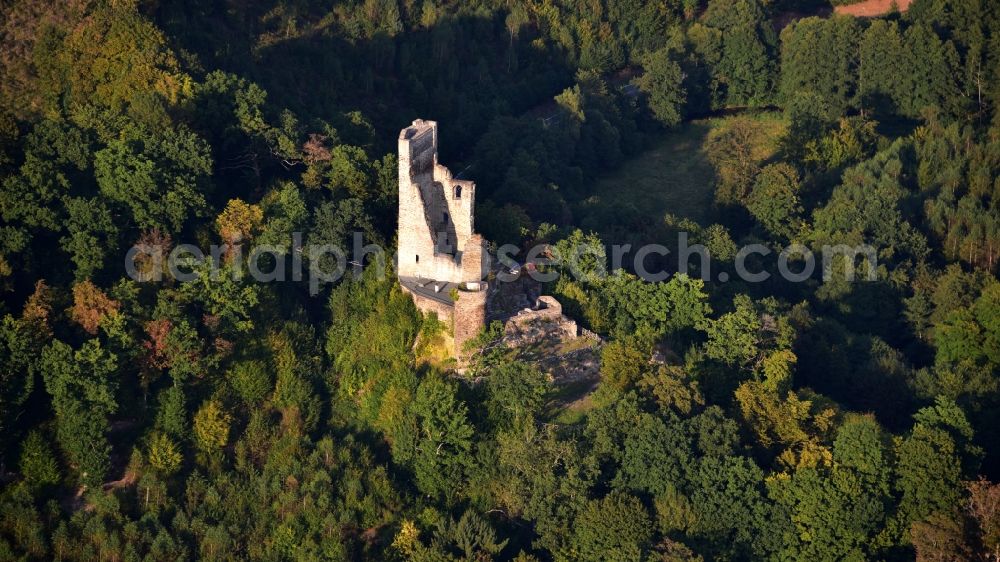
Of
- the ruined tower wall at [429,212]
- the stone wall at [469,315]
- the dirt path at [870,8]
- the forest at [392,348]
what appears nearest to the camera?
the forest at [392,348]

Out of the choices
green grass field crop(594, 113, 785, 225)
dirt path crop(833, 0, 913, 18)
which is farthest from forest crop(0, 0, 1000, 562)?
dirt path crop(833, 0, 913, 18)

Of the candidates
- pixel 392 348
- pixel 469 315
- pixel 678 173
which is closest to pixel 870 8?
pixel 678 173

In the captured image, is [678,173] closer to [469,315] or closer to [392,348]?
[392,348]

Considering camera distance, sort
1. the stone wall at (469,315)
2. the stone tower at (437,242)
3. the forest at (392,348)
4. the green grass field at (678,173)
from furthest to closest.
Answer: the green grass field at (678,173), the stone tower at (437,242), the stone wall at (469,315), the forest at (392,348)

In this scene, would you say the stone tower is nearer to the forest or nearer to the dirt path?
the forest

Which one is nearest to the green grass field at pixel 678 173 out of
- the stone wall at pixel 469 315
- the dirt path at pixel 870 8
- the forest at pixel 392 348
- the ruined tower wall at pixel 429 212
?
the forest at pixel 392 348

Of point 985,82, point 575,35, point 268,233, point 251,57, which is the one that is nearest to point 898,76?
point 985,82

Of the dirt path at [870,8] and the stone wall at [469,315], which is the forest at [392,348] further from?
the dirt path at [870,8]

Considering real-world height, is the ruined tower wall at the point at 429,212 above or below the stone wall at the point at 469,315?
above
